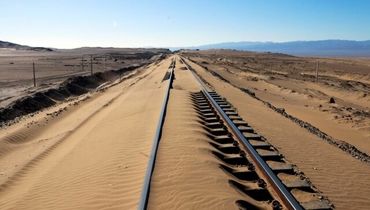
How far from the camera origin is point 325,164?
896 centimetres

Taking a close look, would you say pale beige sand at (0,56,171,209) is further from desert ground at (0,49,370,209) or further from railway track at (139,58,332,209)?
railway track at (139,58,332,209)

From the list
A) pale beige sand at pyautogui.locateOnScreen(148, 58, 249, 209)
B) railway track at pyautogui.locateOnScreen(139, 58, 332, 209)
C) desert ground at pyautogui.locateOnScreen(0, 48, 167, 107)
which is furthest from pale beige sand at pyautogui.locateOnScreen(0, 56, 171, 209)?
desert ground at pyautogui.locateOnScreen(0, 48, 167, 107)

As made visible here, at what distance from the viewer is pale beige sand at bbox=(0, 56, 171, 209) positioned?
7.37m

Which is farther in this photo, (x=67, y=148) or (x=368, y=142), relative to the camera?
(x=368, y=142)

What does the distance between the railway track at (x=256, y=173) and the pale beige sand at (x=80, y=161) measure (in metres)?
0.51

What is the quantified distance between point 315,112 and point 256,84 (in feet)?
51.9

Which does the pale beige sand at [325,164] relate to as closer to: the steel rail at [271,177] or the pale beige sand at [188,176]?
the steel rail at [271,177]

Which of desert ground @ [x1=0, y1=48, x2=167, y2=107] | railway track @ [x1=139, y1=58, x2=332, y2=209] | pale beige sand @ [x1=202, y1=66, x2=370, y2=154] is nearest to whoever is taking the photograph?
railway track @ [x1=139, y1=58, x2=332, y2=209]

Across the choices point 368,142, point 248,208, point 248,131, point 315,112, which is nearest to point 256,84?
point 315,112

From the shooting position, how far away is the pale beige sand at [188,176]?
6379 mm

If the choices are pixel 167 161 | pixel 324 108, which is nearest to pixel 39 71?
pixel 324 108

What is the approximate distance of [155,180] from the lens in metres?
7.21

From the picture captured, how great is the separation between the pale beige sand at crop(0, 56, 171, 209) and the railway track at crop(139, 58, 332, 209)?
507mm

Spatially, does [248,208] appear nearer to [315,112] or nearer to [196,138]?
[196,138]
